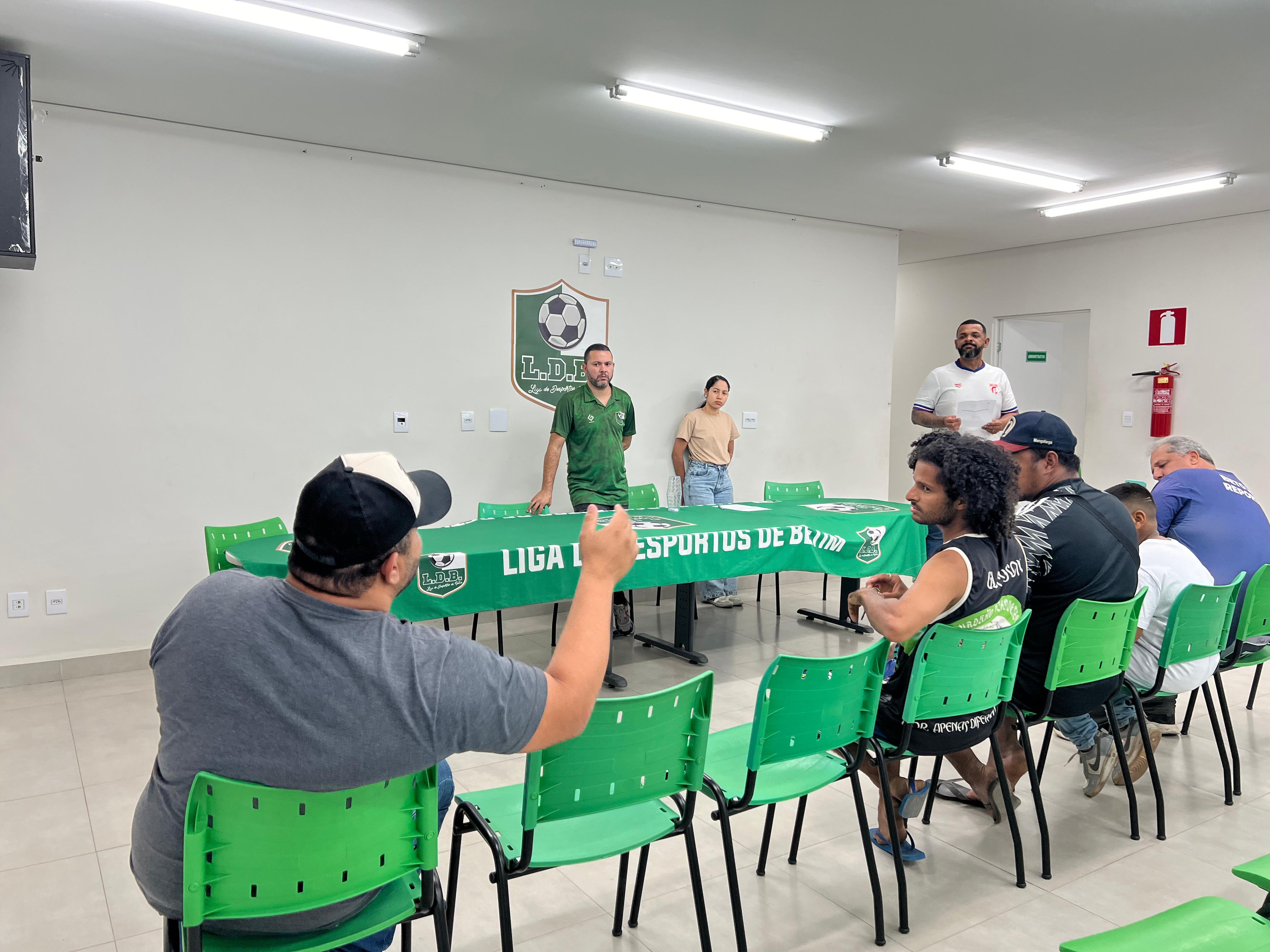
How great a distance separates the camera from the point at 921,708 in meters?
2.36

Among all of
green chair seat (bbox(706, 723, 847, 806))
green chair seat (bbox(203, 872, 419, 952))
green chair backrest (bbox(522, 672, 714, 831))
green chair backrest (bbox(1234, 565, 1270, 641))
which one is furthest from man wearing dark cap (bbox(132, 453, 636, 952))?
green chair backrest (bbox(1234, 565, 1270, 641))

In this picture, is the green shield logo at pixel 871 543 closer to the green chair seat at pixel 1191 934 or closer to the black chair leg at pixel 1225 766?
the black chair leg at pixel 1225 766

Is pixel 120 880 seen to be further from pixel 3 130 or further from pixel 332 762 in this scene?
pixel 3 130

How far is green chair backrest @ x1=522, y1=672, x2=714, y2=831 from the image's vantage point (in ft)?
5.65

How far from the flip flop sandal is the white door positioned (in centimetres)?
680

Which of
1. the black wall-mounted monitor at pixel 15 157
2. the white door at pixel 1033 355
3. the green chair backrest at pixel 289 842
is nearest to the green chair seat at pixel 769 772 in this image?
the green chair backrest at pixel 289 842

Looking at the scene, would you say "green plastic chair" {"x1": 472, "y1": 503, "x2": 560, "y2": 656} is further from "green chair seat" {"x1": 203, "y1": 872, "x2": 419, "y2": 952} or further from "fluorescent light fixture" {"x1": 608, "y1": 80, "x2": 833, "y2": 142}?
"green chair seat" {"x1": 203, "y1": 872, "x2": 419, "y2": 952}

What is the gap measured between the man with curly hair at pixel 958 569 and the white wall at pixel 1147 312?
18.7ft

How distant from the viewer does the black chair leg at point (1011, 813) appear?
2533mm

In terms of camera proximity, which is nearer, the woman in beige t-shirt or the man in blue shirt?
the man in blue shirt

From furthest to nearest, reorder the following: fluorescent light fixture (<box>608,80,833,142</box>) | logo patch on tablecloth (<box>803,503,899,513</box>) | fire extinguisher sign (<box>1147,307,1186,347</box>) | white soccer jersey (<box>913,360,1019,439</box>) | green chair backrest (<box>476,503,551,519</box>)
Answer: fire extinguisher sign (<box>1147,307,1186,347</box>)
white soccer jersey (<box>913,360,1019,439</box>)
logo patch on tablecloth (<box>803,503,899,513</box>)
green chair backrest (<box>476,503,551,519</box>)
fluorescent light fixture (<box>608,80,833,142</box>)

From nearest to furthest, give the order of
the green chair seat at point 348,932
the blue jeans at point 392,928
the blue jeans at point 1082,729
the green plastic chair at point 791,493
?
1. the green chair seat at point 348,932
2. the blue jeans at point 392,928
3. the blue jeans at point 1082,729
4. the green plastic chair at point 791,493

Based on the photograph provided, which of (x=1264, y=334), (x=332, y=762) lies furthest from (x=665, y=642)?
(x=1264, y=334)

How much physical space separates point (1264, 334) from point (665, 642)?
5.49 meters
